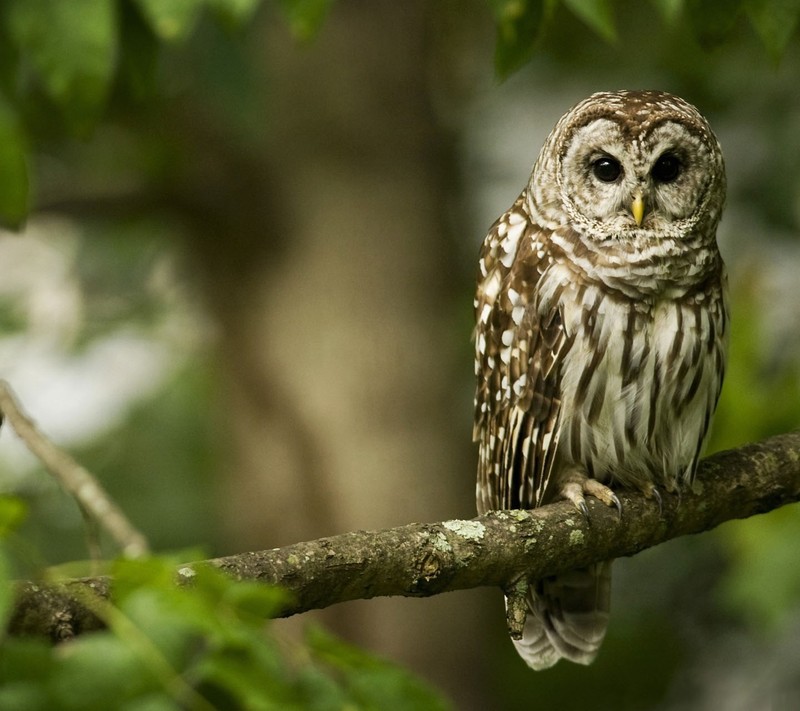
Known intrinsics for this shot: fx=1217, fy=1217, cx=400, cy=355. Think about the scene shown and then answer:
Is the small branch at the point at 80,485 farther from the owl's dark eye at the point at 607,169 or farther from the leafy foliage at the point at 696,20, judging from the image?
the owl's dark eye at the point at 607,169

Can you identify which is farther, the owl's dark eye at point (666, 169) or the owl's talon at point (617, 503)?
the owl's dark eye at point (666, 169)

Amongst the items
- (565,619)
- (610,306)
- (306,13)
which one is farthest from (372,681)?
(565,619)

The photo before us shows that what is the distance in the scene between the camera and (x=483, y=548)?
2666mm

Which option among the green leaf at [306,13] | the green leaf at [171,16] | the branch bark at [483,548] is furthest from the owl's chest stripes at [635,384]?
the green leaf at [171,16]

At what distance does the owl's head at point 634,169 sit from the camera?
3.43 m

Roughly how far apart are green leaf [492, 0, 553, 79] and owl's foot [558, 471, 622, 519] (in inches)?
45.6

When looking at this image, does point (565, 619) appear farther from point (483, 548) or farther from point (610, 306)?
point (483, 548)

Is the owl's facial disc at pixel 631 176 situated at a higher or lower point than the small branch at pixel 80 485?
higher

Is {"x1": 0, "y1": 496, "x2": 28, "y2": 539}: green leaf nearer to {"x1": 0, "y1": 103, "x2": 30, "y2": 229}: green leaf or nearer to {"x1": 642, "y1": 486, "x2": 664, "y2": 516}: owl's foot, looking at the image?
{"x1": 0, "y1": 103, "x2": 30, "y2": 229}: green leaf

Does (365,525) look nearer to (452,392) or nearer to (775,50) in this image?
(452,392)

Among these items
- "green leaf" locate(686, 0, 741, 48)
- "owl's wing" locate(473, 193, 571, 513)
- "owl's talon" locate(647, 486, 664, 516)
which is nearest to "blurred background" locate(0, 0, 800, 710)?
"owl's wing" locate(473, 193, 571, 513)

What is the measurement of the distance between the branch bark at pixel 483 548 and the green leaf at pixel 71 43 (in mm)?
1109

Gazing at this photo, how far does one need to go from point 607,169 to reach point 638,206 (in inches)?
6.6

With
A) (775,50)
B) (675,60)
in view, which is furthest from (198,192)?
(775,50)
